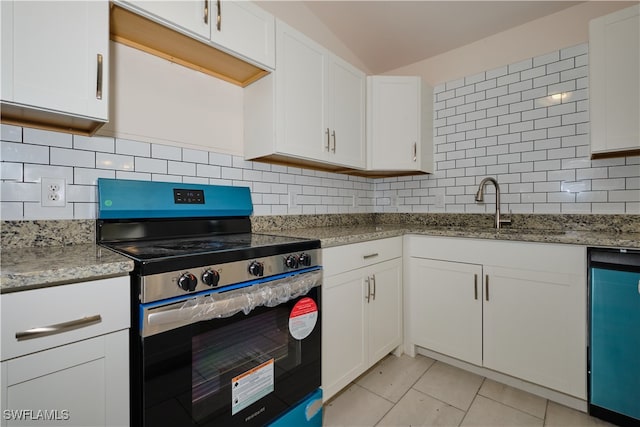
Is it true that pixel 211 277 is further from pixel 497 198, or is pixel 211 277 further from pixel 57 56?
pixel 497 198

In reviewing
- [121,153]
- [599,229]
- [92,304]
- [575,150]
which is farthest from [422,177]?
[92,304]

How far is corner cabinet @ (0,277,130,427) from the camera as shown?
693 mm

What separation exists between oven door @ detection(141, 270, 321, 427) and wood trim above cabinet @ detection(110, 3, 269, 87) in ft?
3.93

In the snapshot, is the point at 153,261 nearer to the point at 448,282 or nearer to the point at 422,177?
the point at 448,282

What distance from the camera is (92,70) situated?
106cm

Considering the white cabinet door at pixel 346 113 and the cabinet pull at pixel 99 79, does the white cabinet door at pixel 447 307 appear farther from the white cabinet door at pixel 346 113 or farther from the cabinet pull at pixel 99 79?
the cabinet pull at pixel 99 79

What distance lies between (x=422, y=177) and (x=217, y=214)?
1917mm

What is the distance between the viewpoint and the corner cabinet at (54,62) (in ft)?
2.99

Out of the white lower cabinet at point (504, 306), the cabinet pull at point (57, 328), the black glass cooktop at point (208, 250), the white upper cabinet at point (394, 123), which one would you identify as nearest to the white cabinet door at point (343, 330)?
the black glass cooktop at point (208, 250)

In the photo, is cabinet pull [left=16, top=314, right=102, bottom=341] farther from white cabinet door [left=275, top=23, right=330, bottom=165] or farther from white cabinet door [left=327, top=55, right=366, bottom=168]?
white cabinet door [left=327, top=55, right=366, bottom=168]

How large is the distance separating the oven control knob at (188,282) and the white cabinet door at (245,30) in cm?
114

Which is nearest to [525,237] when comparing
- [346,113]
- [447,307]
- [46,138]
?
[447,307]

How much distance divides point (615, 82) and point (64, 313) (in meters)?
2.67

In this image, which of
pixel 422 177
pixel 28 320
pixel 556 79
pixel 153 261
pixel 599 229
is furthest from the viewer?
pixel 422 177
